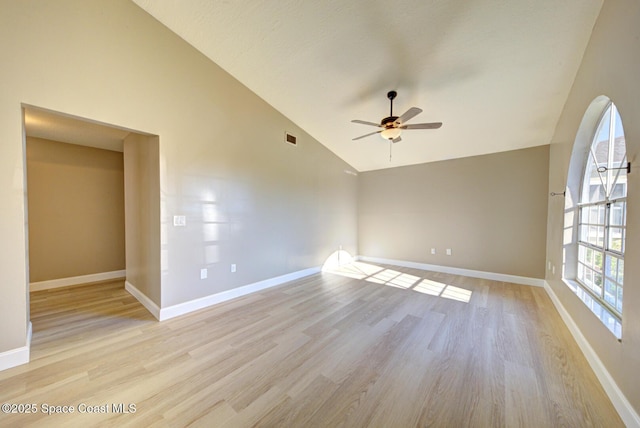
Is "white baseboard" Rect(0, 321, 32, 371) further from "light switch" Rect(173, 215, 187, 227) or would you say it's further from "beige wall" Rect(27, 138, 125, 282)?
"beige wall" Rect(27, 138, 125, 282)

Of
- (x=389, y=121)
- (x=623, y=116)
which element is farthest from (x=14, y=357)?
(x=623, y=116)

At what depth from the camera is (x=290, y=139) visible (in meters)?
4.19

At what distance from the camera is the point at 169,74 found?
8.79 ft

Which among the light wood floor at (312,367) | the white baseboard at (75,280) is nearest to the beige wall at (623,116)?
the light wood floor at (312,367)

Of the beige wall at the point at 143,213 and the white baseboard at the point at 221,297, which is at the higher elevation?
the beige wall at the point at 143,213

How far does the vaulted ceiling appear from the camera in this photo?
2076 mm

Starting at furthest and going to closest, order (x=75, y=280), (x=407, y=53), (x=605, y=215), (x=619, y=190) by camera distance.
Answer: (x=75, y=280) → (x=407, y=53) → (x=605, y=215) → (x=619, y=190)

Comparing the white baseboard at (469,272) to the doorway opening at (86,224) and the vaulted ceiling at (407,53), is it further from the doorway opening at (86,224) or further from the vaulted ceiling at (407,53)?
the doorway opening at (86,224)

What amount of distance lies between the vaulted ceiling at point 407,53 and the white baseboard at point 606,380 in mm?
2781

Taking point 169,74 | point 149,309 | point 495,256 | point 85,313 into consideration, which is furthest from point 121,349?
point 495,256

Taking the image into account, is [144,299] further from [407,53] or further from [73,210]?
[407,53]

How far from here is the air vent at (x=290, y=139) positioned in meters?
4.10

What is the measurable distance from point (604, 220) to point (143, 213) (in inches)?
202

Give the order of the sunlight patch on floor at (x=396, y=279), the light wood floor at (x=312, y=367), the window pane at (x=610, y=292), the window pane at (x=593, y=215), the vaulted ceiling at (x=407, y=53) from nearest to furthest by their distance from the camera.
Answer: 1. the light wood floor at (x=312, y=367)
2. the window pane at (x=610, y=292)
3. the vaulted ceiling at (x=407, y=53)
4. the window pane at (x=593, y=215)
5. the sunlight patch on floor at (x=396, y=279)
